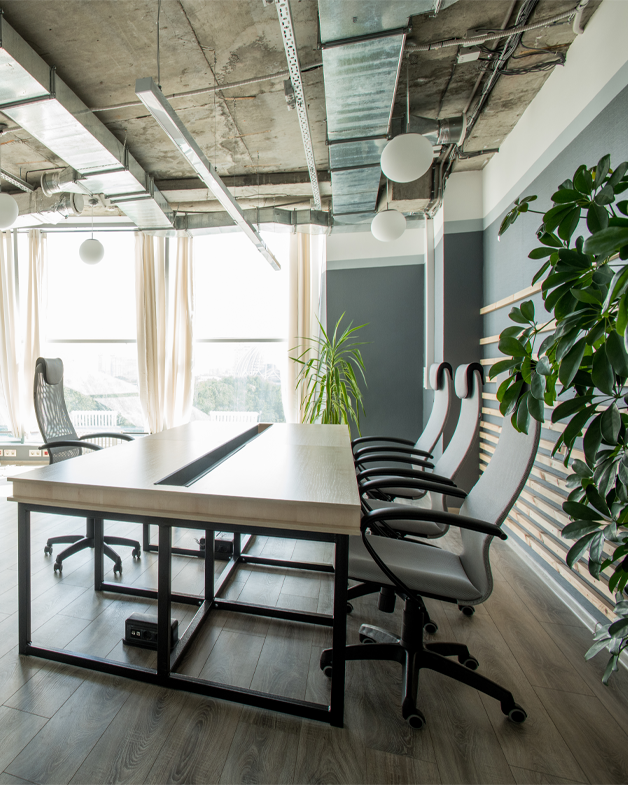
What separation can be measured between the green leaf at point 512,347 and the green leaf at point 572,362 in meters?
0.18

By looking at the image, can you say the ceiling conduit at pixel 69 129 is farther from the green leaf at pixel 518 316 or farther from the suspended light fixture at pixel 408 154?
the green leaf at pixel 518 316

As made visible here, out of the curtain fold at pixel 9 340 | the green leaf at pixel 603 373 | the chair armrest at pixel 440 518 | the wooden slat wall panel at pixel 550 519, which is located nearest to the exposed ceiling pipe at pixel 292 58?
the wooden slat wall panel at pixel 550 519

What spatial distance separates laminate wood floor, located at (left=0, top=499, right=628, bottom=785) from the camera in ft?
4.21

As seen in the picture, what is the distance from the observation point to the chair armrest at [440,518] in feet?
4.43

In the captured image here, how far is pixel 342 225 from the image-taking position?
4777mm

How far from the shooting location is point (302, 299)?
5199 mm

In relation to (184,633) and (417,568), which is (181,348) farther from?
(417,568)

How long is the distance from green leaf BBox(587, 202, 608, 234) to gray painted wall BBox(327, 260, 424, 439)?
386 cm

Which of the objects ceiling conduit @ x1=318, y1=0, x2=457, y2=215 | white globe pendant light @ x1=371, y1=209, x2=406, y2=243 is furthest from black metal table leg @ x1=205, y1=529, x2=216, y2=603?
white globe pendant light @ x1=371, y1=209, x2=406, y2=243

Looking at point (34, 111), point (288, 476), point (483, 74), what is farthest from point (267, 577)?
point (483, 74)

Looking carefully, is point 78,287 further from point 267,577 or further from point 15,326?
point 267,577

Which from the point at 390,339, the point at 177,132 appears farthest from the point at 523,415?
the point at 390,339

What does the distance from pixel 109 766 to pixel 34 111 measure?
12.5 ft

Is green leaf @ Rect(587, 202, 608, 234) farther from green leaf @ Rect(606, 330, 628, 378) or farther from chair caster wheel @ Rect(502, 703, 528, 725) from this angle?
chair caster wheel @ Rect(502, 703, 528, 725)
